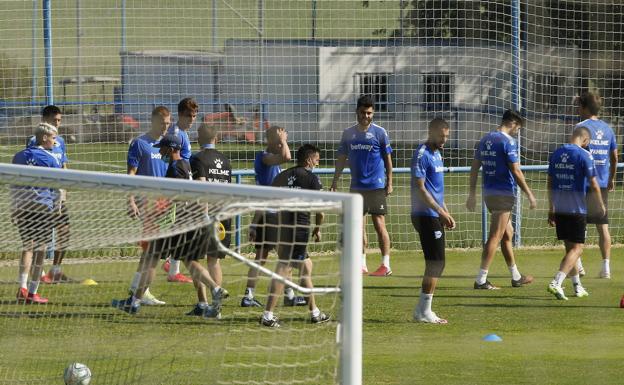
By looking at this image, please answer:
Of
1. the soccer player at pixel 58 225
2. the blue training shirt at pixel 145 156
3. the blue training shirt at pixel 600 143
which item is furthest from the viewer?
the blue training shirt at pixel 600 143

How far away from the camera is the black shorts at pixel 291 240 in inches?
270

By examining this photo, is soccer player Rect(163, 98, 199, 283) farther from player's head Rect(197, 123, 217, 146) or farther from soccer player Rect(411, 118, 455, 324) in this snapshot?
soccer player Rect(411, 118, 455, 324)

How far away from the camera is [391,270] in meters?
13.1

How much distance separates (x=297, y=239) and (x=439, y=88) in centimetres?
972

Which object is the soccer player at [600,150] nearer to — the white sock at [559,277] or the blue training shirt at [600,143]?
the blue training shirt at [600,143]

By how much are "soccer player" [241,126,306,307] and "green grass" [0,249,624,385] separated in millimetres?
159

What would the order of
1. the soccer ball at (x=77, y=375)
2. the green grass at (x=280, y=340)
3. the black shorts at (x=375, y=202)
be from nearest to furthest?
1. the soccer ball at (x=77, y=375)
2. the green grass at (x=280, y=340)
3. the black shorts at (x=375, y=202)

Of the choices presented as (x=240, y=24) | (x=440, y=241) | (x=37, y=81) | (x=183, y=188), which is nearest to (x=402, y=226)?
(x=240, y=24)

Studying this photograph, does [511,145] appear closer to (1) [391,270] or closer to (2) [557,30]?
(1) [391,270]

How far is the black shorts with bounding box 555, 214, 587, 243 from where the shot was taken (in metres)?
10.9

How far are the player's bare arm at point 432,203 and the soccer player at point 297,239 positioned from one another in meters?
0.89

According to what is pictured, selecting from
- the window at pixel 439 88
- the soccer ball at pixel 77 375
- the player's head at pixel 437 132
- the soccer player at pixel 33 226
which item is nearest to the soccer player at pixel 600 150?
the player's head at pixel 437 132

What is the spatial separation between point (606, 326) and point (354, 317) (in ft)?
15.5

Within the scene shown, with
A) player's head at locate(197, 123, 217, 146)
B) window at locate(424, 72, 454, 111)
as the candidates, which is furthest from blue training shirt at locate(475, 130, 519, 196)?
window at locate(424, 72, 454, 111)
